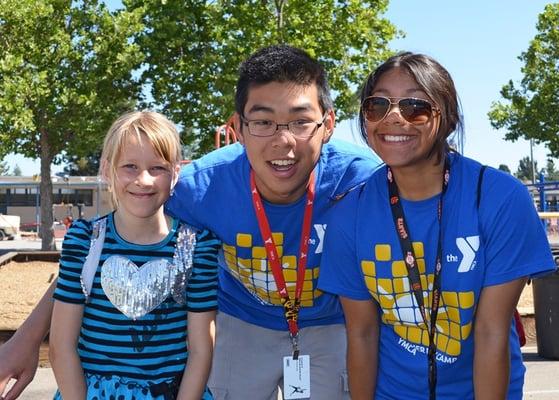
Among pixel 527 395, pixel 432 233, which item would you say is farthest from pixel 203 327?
pixel 527 395

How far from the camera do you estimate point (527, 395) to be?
6.29 m

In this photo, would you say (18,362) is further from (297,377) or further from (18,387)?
(297,377)

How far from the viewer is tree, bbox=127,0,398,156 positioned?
65.0 ft

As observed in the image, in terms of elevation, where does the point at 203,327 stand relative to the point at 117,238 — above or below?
below

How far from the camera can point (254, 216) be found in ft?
11.4

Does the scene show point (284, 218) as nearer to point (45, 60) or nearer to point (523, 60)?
point (45, 60)

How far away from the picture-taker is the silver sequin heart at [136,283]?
2.76m

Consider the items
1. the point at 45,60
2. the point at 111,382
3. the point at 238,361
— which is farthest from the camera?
the point at 45,60

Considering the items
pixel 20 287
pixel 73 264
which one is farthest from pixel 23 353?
pixel 20 287

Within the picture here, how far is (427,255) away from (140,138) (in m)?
1.19

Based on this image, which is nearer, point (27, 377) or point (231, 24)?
point (27, 377)

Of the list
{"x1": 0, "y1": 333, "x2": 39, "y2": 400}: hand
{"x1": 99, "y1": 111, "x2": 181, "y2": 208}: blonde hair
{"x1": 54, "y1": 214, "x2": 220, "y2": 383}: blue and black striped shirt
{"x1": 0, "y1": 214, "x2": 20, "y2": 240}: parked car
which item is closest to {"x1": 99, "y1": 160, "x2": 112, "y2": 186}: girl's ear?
{"x1": 99, "y1": 111, "x2": 181, "y2": 208}: blonde hair

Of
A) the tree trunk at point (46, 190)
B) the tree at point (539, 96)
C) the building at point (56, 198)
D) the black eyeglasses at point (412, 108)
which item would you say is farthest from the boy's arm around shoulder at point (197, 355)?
the building at point (56, 198)

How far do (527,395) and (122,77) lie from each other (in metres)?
16.9
